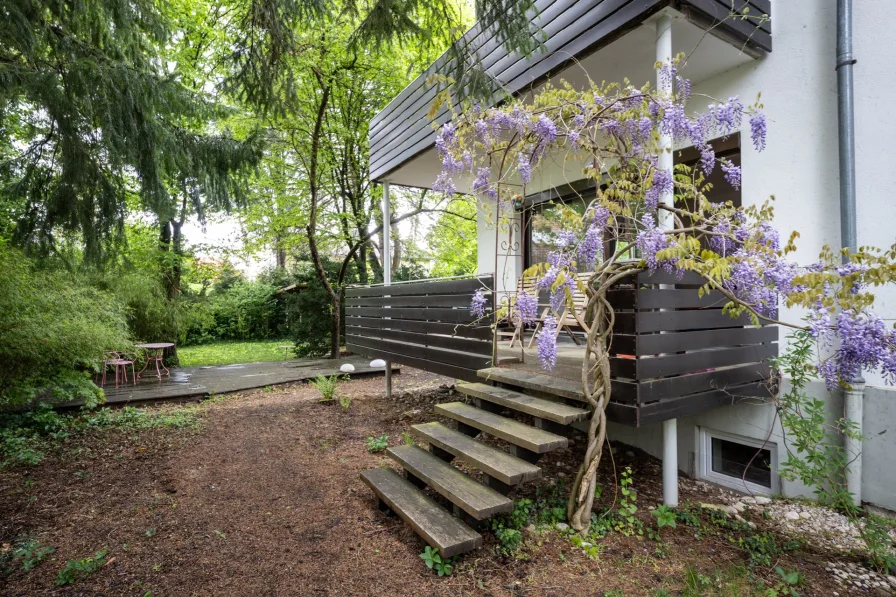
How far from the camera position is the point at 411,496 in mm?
2816

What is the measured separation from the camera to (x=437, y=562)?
2.34 metres

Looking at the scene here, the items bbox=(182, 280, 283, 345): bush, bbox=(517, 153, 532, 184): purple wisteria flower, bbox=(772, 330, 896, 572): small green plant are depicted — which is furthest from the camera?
bbox=(182, 280, 283, 345): bush

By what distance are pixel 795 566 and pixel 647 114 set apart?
104 inches

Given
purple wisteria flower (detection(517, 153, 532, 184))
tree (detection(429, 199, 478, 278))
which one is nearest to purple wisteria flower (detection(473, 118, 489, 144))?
purple wisteria flower (detection(517, 153, 532, 184))

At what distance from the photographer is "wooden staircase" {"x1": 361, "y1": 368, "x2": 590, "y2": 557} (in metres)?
2.42

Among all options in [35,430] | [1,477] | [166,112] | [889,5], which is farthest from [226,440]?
[889,5]

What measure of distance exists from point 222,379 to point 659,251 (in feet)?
25.4

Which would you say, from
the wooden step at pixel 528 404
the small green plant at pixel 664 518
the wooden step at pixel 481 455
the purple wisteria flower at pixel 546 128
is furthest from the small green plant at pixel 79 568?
the purple wisteria flower at pixel 546 128

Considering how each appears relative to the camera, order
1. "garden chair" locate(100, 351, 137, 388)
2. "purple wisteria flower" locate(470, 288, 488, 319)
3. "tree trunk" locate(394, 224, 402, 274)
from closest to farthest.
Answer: "purple wisteria flower" locate(470, 288, 488, 319) < "garden chair" locate(100, 351, 137, 388) < "tree trunk" locate(394, 224, 402, 274)

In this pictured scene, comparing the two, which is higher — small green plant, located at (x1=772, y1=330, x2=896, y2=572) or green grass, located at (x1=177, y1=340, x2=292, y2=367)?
small green plant, located at (x1=772, y1=330, x2=896, y2=572)

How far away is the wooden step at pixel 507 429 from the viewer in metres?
2.62

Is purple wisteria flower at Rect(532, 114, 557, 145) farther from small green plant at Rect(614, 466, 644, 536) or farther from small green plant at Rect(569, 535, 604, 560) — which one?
small green plant at Rect(569, 535, 604, 560)

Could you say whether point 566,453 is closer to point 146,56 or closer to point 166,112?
point 166,112

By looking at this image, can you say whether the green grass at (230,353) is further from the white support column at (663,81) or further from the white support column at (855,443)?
the white support column at (855,443)
